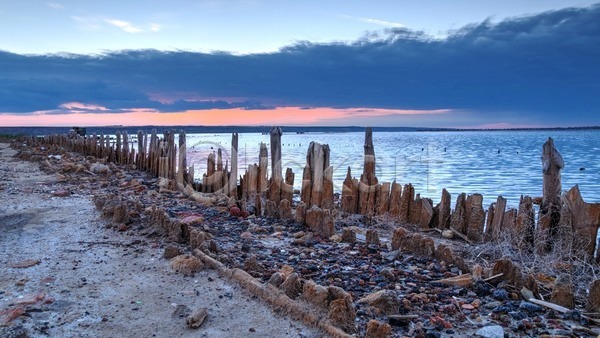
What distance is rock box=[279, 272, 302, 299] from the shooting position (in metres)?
4.05

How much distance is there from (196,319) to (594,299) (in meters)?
3.32

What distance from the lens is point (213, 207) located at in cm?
880

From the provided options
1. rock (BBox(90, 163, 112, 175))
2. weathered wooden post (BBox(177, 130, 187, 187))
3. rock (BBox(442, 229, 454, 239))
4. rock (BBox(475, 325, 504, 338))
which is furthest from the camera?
rock (BBox(90, 163, 112, 175))

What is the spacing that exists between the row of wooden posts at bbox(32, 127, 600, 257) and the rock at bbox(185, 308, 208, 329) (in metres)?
3.10

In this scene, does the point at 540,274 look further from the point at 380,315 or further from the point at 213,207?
the point at 213,207

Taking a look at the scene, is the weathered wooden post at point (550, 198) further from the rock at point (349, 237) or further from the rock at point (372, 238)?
the rock at point (349, 237)

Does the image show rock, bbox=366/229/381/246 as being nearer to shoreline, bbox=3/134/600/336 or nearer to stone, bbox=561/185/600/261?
shoreline, bbox=3/134/600/336

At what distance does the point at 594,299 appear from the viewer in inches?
153

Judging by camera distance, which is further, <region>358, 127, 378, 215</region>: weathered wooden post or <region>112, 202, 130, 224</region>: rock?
<region>358, 127, 378, 215</region>: weathered wooden post

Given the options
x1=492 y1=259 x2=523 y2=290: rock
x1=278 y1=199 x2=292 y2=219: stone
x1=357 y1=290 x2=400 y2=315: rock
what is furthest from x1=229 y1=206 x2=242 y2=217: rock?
x1=492 y1=259 x2=523 y2=290: rock

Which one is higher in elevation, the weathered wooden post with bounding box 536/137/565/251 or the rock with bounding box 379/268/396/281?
the weathered wooden post with bounding box 536/137/565/251

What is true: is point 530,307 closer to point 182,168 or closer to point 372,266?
point 372,266

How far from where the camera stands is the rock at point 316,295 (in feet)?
12.2

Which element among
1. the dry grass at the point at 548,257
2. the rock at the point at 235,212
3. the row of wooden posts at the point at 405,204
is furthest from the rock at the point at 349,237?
the rock at the point at 235,212
